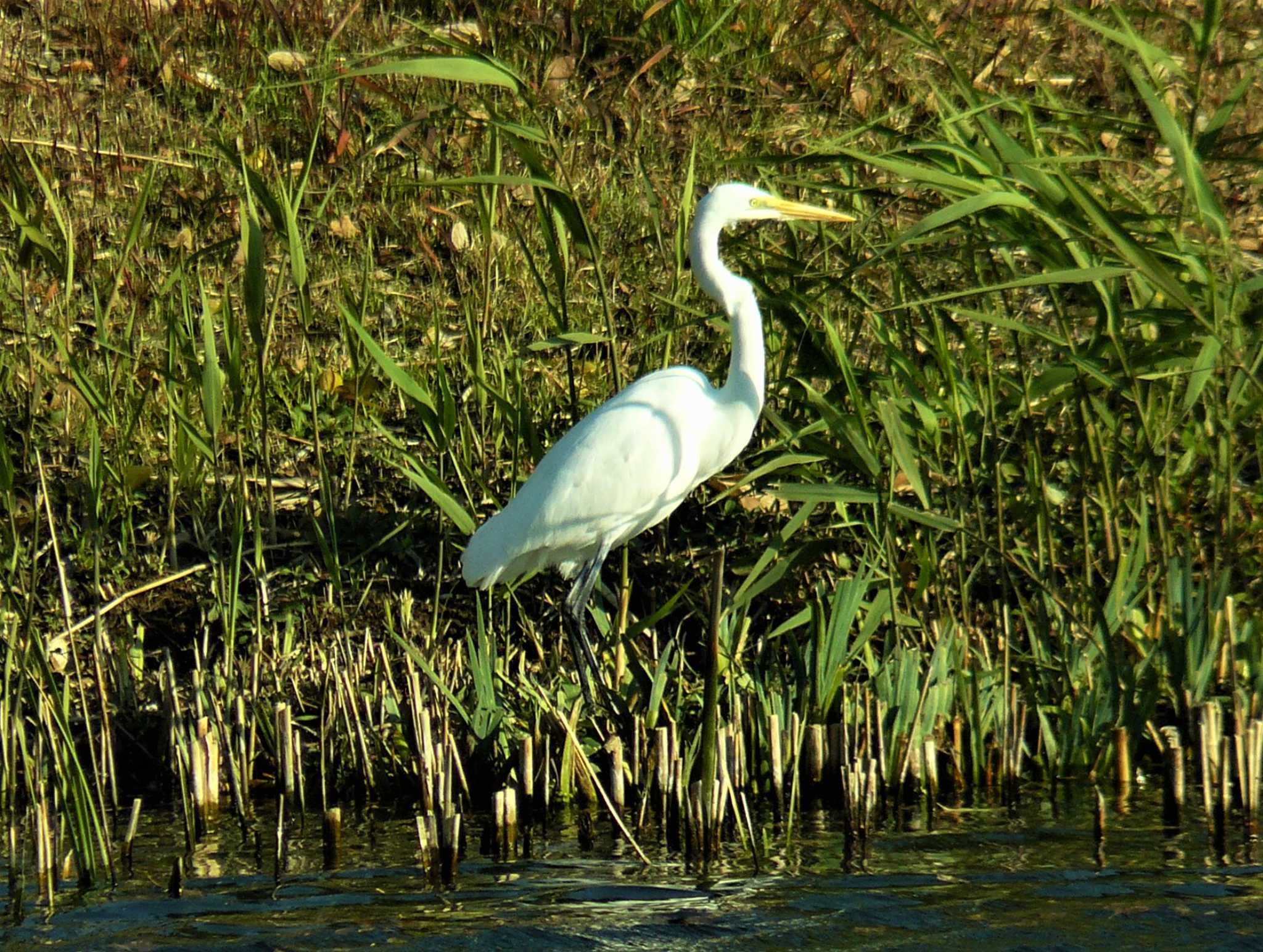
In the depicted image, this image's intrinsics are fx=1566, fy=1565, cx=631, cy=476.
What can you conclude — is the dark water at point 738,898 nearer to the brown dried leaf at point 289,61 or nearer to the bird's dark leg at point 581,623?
the bird's dark leg at point 581,623

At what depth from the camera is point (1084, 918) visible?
2.82 metres

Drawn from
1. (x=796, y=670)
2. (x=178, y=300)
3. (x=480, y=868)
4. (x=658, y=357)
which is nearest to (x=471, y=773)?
(x=480, y=868)

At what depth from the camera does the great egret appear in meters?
4.29

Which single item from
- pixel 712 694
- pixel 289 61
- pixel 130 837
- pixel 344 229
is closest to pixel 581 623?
pixel 130 837

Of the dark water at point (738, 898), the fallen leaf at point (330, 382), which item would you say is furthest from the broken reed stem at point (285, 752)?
the fallen leaf at point (330, 382)

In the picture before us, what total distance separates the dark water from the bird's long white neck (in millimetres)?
1383

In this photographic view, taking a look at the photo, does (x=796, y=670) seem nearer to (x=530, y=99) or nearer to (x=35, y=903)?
(x=530, y=99)

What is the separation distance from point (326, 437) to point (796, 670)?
224 cm

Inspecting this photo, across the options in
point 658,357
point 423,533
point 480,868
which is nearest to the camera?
point 480,868

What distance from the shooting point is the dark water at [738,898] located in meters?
2.77

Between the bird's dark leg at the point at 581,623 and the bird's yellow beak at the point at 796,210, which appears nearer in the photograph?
the bird's dark leg at the point at 581,623

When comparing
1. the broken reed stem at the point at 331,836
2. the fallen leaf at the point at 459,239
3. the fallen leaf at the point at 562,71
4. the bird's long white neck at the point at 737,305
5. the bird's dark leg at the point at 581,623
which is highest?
the fallen leaf at the point at 562,71

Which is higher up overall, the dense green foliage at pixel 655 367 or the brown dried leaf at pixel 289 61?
the brown dried leaf at pixel 289 61

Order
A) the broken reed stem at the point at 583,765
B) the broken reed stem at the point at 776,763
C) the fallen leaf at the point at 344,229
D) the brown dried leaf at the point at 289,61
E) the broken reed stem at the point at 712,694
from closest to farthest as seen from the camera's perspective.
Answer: the broken reed stem at the point at 712,694 → the broken reed stem at the point at 583,765 → the broken reed stem at the point at 776,763 → the fallen leaf at the point at 344,229 → the brown dried leaf at the point at 289,61
